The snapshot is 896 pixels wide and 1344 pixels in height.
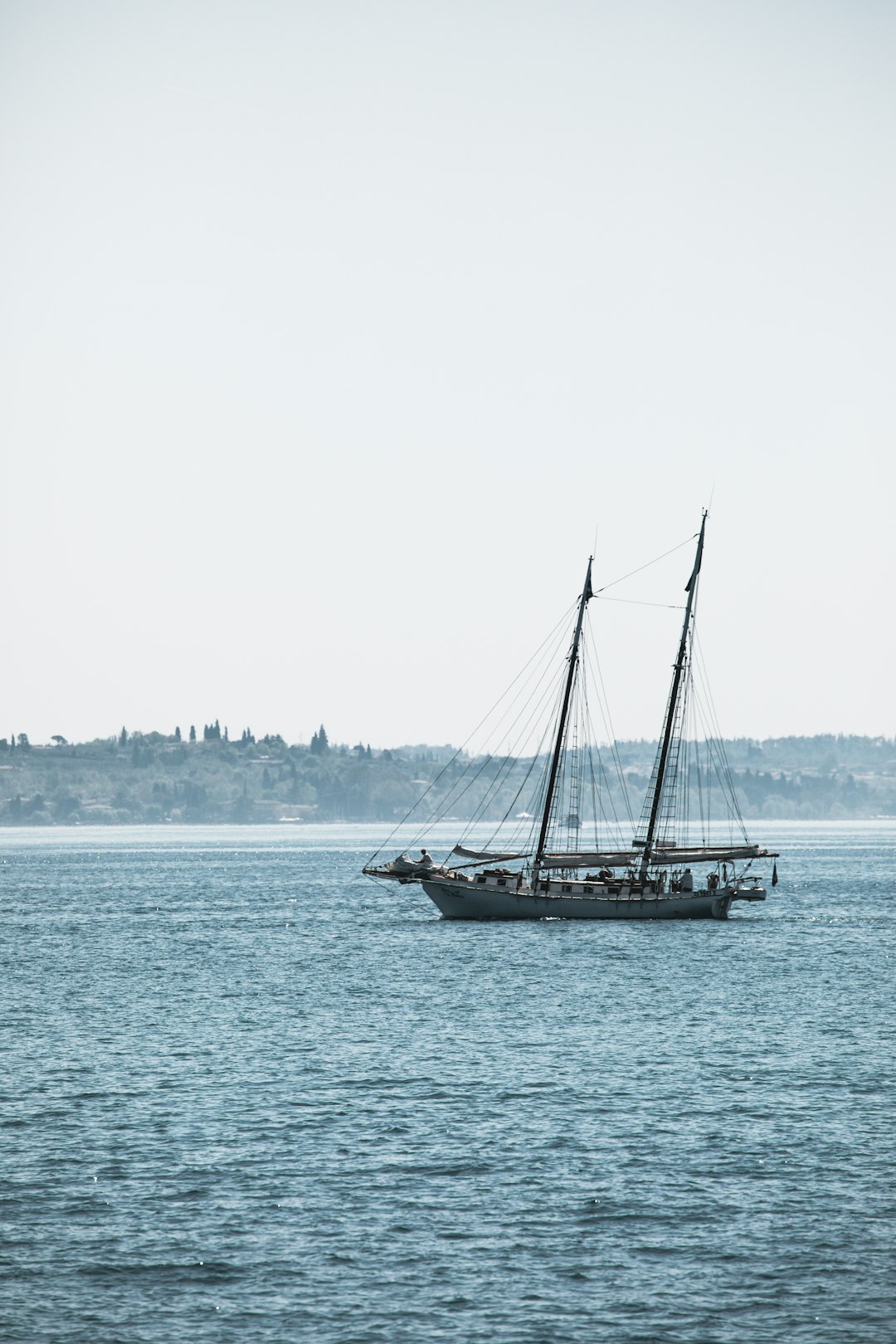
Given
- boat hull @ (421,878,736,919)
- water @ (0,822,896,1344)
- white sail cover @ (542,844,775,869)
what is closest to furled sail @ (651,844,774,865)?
white sail cover @ (542,844,775,869)

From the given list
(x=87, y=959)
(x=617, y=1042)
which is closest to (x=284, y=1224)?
(x=617, y=1042)

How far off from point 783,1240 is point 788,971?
160ft

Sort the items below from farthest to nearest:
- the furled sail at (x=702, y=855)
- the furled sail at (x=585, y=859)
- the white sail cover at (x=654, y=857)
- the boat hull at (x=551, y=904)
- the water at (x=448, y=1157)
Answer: the furled sail at (x=702, y=855)
the white sail cover at (x=654, y=857)
the furled sail at (x=585, y=859)
the boat hull at (x=551, y=904)
the water at (x=448, y=1157)

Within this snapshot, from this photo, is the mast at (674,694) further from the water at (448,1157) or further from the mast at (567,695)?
the water at (448,1157)

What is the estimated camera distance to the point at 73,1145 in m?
36.2

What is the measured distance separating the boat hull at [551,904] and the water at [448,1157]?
79.6 feet

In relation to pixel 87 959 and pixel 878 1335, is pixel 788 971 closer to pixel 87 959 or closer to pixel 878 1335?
pixel 87 959

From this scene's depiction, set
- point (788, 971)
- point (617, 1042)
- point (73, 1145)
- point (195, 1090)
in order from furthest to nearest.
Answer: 1. point (788, 971)
2. point (617, 1042)
3. point (195, 1090)
4. point (73, 1145)

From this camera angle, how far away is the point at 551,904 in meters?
99.8

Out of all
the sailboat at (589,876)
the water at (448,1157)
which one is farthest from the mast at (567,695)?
the water at (448,1157)

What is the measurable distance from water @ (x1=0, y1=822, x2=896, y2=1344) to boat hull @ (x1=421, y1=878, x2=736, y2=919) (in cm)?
2425

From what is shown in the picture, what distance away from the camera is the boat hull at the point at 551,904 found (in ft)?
328

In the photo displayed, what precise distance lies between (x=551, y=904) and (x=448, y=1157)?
6495cm

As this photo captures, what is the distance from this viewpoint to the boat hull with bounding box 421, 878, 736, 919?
3937 inches
